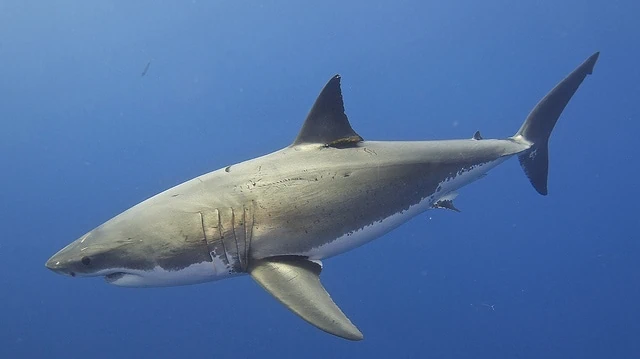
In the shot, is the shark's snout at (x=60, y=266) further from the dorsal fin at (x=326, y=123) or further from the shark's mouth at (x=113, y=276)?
the dorsal fin at (x=326, y=123)

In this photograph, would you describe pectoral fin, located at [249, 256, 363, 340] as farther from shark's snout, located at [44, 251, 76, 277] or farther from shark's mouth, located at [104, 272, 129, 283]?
shark's snout, located at [44, 251, 76, 277]

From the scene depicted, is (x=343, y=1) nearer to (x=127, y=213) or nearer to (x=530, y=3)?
(x=530, y=3)

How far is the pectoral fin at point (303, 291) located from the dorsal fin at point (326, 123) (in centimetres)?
129

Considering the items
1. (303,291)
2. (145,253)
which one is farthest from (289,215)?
(145,253)

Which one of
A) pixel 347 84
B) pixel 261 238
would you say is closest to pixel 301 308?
pixel 261 238

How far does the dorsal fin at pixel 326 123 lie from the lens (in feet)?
15.4

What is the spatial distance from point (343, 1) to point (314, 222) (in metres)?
20.9

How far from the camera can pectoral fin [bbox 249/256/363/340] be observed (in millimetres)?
3174

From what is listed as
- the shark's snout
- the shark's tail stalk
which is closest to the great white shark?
the shark's snout

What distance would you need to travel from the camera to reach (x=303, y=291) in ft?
11.5

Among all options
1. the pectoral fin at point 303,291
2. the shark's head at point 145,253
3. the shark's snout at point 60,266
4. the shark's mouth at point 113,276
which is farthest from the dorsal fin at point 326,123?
the shark's snout at point 60,266

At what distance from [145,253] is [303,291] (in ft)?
3.83

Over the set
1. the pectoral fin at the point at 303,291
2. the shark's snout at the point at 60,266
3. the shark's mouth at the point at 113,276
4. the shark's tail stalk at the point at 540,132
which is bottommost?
the pectoral fin at the point at 303,291

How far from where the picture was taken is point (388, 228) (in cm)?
483
